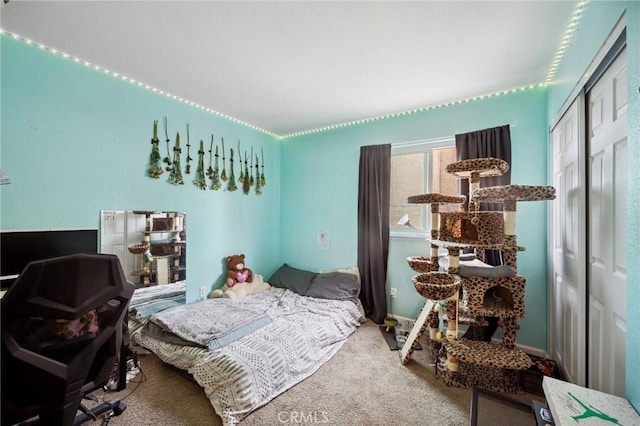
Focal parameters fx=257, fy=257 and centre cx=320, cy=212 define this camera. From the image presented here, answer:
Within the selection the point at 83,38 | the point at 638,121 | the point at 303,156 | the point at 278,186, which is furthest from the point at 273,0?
the point at 278,186

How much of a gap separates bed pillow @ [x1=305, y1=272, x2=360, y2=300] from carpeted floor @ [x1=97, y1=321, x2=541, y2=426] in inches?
33.3

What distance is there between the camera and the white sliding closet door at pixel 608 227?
111 cm

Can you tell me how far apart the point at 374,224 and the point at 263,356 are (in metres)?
1.85

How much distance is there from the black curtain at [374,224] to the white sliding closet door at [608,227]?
1.74 meters

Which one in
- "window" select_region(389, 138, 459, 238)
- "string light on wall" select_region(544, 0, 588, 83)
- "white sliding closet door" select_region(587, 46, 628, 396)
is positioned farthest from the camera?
"window" select_region(389, 138, 459, 238)

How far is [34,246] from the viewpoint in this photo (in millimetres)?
1771

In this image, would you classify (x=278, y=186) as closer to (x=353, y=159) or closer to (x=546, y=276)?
(x=353, y=159)

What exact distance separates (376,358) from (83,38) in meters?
3.22

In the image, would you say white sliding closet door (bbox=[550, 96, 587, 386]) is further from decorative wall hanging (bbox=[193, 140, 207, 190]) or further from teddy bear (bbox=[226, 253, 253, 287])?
decorative wall hanging (bbox=[193, 140, 207, 190])

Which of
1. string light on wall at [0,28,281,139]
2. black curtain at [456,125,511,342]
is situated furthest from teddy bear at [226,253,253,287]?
black curtain at [456,125,511,342]

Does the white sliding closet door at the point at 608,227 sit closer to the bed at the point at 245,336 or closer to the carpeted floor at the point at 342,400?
the carpeted floor at the point at 342,400

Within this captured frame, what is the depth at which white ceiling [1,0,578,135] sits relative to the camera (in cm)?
146

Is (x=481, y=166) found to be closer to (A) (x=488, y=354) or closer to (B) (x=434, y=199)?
(B) (x=434, y=199)

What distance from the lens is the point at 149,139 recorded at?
2.41m
